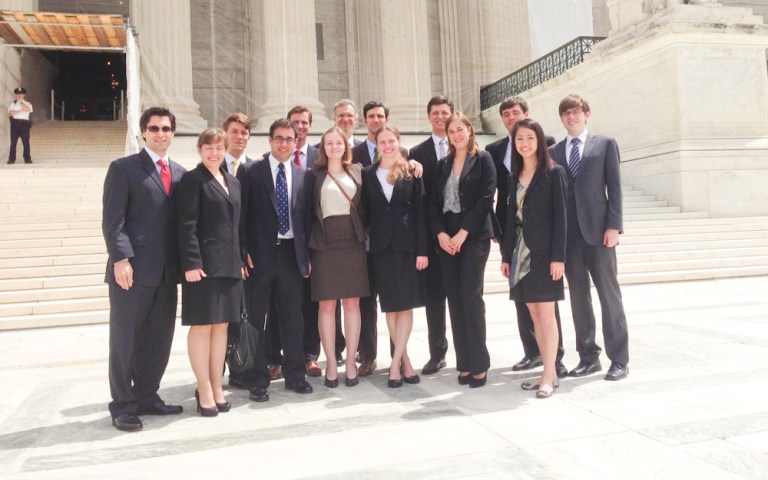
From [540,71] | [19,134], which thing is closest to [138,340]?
[19,134]

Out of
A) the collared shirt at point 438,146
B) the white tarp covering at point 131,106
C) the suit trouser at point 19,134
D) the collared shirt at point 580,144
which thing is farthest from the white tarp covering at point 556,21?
the collared shirt at point 580,144

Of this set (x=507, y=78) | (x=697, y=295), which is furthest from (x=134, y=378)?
(x=507, y=78)

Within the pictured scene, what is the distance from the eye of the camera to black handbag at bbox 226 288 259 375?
3.92 meters

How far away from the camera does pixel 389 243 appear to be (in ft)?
14.4

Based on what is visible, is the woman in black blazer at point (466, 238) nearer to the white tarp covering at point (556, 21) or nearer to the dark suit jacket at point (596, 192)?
the dark suit jacket at point (596, 192)

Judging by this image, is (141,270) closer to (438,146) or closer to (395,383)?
(395,383)

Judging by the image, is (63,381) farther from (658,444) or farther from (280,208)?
(658,444)

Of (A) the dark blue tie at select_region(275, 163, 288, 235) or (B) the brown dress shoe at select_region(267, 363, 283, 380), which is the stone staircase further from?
(A) the dark blue tie at select_region(275, 163, 288, 235)

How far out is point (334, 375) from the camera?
4.38 metres

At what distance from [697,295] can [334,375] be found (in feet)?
18.4

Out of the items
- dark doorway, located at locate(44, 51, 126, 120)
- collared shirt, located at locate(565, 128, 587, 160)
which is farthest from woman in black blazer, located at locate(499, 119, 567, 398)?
dark doorway, located at locate(44, 51, 126, 120)

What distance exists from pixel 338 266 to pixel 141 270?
1356 mm

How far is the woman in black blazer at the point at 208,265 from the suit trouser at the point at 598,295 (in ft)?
7.99

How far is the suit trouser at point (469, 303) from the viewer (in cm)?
423
